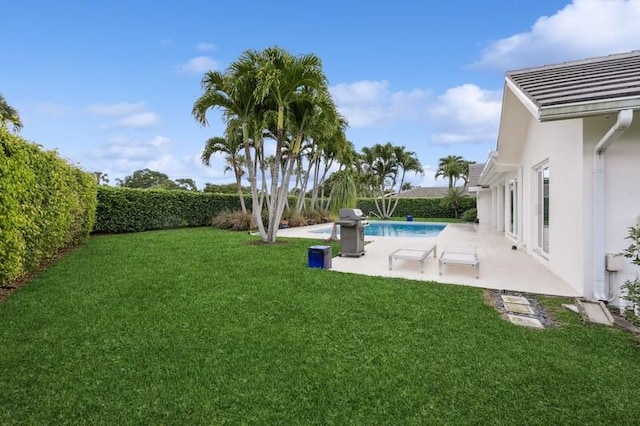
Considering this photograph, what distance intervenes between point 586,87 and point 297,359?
6454 mm

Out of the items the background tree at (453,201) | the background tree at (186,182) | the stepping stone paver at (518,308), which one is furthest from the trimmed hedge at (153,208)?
the background tree at (186,182)

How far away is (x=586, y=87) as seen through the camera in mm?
5465

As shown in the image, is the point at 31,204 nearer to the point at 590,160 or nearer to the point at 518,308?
the point at 518,308

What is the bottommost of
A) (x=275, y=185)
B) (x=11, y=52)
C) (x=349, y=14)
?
(x=275, y=185)

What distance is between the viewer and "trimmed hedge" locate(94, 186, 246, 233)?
15867 mm

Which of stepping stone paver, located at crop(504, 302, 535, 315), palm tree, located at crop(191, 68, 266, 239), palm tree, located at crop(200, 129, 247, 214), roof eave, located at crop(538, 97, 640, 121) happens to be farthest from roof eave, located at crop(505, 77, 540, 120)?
palm tree, located at crop(200, 129, 247, 214)

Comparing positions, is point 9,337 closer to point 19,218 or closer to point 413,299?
point 19,218

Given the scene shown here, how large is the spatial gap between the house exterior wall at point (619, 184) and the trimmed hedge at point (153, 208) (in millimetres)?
18413

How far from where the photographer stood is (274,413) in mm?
2789

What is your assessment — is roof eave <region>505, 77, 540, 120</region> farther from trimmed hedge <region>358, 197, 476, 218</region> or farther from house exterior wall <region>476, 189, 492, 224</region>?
trimmed hedge <region>358, 197, 476, 218</region>

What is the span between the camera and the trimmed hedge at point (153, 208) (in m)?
15.9

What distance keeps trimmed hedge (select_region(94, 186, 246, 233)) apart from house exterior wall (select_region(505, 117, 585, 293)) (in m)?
18.0

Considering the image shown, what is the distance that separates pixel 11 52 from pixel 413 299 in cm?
1725

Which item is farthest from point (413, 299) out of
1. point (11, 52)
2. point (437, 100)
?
point (437, 100)
